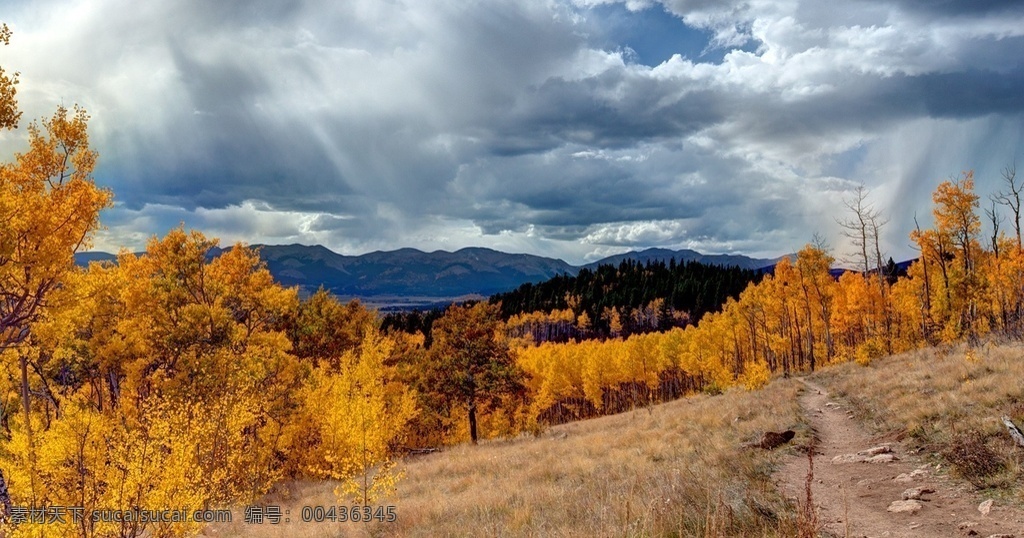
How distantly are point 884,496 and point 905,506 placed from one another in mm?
962

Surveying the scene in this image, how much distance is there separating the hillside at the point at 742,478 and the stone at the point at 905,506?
0.36 feet

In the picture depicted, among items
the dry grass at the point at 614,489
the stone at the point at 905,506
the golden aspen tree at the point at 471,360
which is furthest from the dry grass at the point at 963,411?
the golden aspen tree at the point at 471,360

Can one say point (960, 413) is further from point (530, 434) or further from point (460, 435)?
point (460, 435)

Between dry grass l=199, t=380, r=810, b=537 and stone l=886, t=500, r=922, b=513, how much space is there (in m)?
1.77

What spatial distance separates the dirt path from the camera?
744 centimetres

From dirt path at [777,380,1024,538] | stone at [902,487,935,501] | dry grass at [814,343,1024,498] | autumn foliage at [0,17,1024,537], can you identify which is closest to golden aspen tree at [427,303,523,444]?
autumn foliage at [0,17,1024,537]

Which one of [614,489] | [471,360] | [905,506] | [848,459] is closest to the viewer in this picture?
[905,506]

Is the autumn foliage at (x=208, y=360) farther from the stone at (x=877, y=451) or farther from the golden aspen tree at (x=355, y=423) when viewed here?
the stone at (x=877, y=451)

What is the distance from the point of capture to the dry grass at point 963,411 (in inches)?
366

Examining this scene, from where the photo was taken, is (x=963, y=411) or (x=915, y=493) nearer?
(x=915, y=493)

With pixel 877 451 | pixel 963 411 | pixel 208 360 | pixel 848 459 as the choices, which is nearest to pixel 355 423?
pixel 208 360

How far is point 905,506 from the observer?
8.46 m

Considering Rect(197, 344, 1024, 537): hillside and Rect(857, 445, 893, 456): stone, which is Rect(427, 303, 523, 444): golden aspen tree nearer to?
Rect(197, 344, 1024, 537): hillside

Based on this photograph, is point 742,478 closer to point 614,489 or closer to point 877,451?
point 614,489
